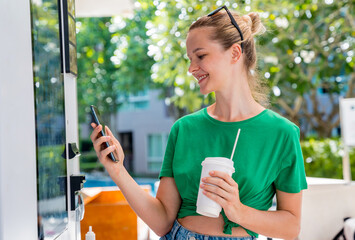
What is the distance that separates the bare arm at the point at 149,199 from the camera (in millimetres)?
1337

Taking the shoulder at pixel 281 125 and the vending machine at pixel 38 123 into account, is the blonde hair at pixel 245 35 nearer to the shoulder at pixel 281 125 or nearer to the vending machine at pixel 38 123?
the shoulder at pixel 281 125

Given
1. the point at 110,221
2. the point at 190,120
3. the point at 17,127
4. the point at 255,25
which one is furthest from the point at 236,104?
the point at 110,221

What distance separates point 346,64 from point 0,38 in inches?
190

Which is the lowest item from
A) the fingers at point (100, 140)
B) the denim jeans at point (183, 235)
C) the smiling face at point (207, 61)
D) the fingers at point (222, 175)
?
the denim jeans at point (183, 235)

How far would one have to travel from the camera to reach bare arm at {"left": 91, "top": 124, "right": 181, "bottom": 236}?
134cm

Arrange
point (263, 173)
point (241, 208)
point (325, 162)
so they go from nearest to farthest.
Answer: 1. point (241, 208)
2. point (263, 173)
3. point (325, 162)

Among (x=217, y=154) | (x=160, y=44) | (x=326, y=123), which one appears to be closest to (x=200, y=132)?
(x=217, y=154)

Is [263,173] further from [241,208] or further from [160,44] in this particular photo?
[160,44]

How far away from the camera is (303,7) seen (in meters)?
5.25

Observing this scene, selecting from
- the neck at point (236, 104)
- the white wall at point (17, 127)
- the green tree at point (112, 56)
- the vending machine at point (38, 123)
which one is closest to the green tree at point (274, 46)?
the neck at point (236, 104)

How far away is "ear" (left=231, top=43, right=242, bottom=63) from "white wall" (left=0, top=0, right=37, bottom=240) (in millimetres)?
755

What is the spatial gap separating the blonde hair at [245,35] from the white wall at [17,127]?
702mm

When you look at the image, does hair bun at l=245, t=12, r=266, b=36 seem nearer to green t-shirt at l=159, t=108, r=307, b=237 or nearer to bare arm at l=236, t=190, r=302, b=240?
green t-shirt at l=159, t=108, r=307, b=237

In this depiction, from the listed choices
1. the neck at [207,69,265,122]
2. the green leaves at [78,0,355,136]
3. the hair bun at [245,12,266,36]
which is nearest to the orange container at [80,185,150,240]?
the neck at [207,69,265,122]
